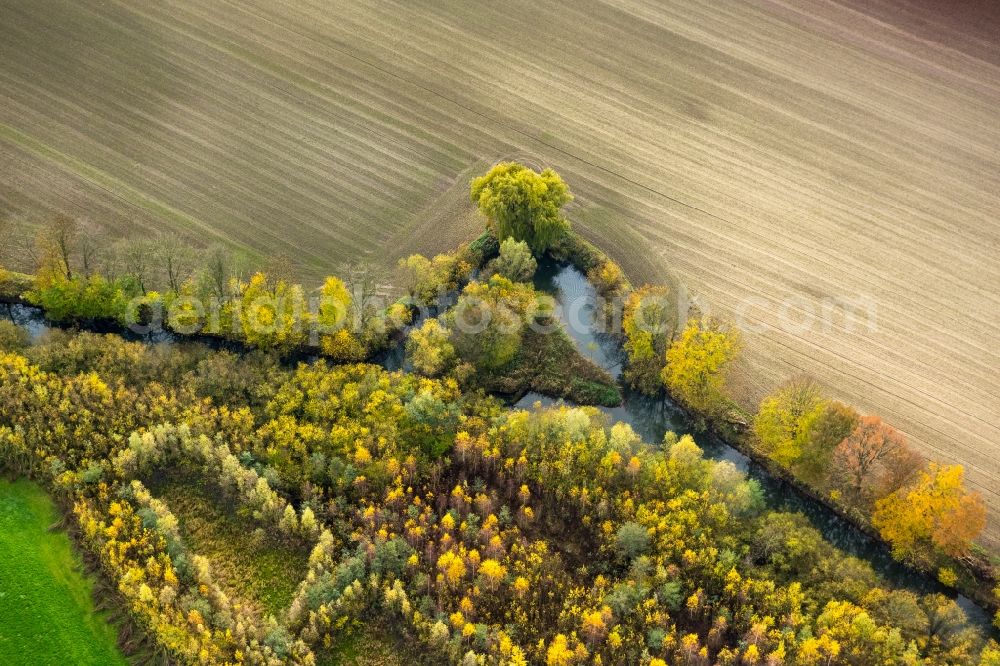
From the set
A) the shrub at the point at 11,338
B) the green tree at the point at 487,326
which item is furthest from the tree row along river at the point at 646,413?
the green tree at the point at 487,326

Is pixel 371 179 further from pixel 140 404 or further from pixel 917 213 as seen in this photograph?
pixel 917 213

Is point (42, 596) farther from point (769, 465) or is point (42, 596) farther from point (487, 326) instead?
point (769, 465)

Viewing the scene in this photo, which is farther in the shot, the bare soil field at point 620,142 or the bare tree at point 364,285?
the bare soil field at point 620,142

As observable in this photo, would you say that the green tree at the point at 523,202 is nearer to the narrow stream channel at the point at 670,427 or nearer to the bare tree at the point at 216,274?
the narrow stream channel at the point at 670,427

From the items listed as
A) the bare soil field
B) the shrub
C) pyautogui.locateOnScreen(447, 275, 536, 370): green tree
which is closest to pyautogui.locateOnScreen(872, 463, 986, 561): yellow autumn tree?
the bare soil field

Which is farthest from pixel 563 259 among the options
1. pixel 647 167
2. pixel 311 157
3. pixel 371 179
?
pixel 311 157

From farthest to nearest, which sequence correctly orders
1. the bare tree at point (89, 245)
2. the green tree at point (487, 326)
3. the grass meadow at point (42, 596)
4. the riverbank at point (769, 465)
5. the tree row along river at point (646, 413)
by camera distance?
1. the bare tree at point (89, 245)
2. the green tree at point (487, 326)
3. the tree row along river at point (646, 413)
4. the riverbank at point (769, 465)
5. the grass meadow at point (42, 596)

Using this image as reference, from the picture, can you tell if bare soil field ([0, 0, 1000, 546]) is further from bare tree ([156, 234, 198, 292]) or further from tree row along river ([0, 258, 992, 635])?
tree row along river ([0, 258, 992, 635])
